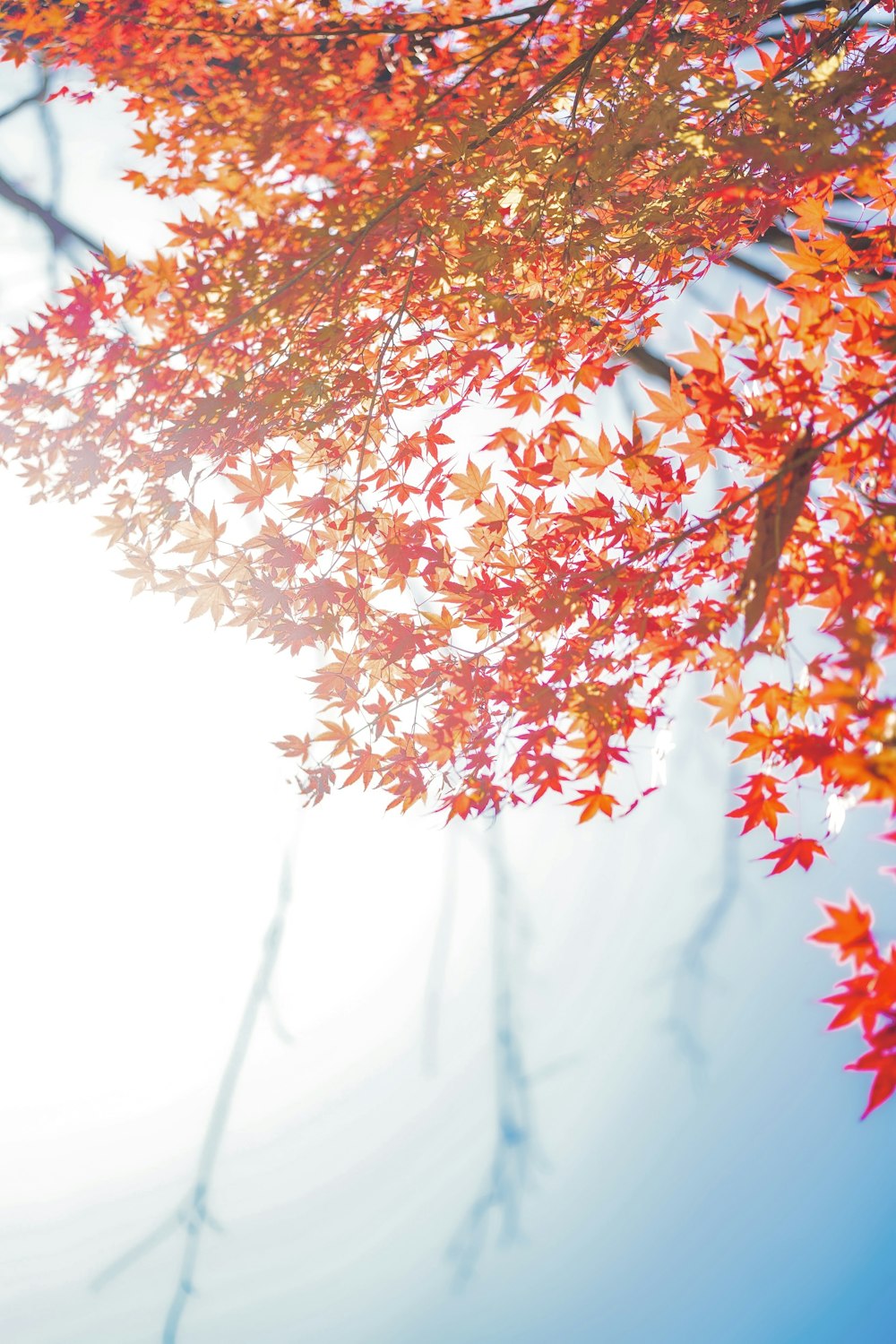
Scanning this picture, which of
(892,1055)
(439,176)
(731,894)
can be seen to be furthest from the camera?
(731,894)

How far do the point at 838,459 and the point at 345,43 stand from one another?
265 centimetres

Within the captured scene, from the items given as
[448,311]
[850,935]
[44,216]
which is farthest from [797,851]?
[44,216]

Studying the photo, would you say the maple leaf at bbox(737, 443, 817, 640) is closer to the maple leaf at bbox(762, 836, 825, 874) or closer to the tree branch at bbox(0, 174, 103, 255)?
the maple leaf at bbox(762, 836, 825, 874)

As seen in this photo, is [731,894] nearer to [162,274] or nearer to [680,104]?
[680,104]

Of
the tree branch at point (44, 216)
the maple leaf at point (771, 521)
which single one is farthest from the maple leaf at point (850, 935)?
the tree branch at point (44, 216)

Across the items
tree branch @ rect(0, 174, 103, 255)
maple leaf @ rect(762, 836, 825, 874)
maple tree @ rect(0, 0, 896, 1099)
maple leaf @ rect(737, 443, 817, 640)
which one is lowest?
maple leaf @ rect(762, 836, 825, 874)

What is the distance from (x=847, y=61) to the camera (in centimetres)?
276

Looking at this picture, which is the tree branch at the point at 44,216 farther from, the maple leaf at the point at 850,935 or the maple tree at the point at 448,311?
the maple leaf at the point at 850,935

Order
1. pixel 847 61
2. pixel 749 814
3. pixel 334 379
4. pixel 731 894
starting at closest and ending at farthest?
pixel 749 814, pixel 334 379, pixel 847 61, pixel 731 894

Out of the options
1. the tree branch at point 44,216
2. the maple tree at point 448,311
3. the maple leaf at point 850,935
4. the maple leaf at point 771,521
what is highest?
the tree branch at point 44,216

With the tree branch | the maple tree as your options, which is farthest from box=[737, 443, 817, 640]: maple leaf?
the tree branch

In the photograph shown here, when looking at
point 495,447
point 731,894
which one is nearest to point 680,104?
point 495,447

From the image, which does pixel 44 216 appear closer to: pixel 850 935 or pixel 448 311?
pixel 448 311

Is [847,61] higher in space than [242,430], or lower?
higher
